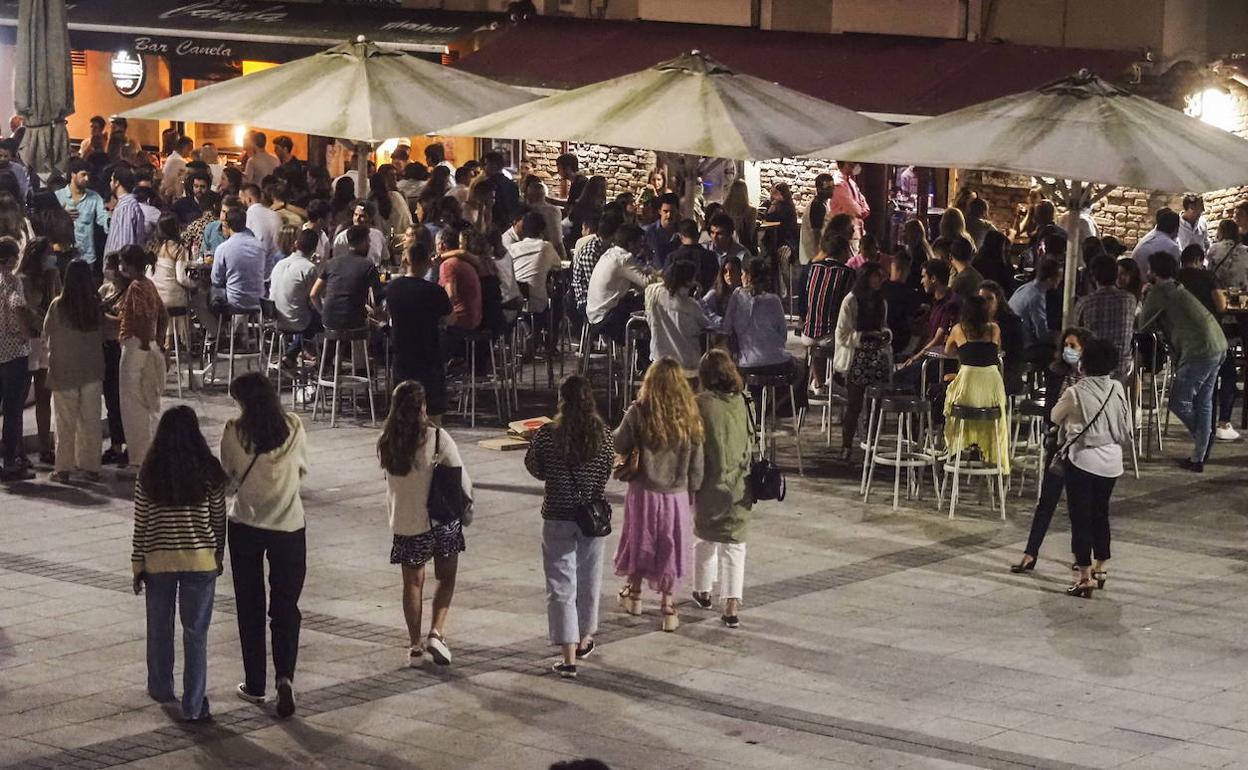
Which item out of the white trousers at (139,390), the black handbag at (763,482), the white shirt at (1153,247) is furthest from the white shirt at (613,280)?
the black handbag at (763,482)

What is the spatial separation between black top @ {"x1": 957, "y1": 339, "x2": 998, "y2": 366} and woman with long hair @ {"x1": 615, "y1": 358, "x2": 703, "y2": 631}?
11.1 ft

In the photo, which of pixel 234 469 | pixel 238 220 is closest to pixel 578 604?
pixel 234 469

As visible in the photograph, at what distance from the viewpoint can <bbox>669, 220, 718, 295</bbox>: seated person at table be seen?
59.6 ft

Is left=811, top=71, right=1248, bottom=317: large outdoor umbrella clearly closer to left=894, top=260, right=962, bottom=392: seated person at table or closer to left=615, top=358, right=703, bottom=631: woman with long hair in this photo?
left=894, top=260, right=962, bottom=392: seated person at table

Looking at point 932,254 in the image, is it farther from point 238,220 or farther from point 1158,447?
point 238,220

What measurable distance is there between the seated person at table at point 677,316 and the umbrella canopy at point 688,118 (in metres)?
0.92

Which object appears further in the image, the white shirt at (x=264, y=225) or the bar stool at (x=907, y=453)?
the white shirt at (x=264, y=225)

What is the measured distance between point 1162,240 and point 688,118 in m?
6.13

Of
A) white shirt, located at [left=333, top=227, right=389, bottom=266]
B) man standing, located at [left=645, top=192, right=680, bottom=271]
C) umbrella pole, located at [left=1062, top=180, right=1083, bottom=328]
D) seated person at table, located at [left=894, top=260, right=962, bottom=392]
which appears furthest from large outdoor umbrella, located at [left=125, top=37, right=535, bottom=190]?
umbrella pole, located at [left=1062, top=180, right=1083, bottom=328]

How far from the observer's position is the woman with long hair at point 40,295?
16016 millimetres

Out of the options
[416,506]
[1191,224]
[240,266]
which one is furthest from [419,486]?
[1191,224]

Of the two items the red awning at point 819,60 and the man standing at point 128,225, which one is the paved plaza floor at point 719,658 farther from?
the red awning at point 819,60

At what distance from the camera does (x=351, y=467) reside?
16.4 meters

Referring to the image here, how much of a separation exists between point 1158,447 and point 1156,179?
4.60 metres
